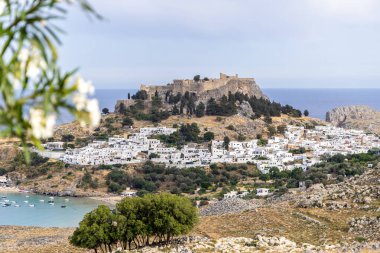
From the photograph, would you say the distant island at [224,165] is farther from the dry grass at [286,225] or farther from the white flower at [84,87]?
the white flower at [84,87]

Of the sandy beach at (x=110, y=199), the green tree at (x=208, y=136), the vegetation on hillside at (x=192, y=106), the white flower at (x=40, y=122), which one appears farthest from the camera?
the vegetation on hillside at (x=192, y=106)

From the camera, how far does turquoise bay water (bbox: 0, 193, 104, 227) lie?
1677 inches

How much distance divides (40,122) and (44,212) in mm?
46011

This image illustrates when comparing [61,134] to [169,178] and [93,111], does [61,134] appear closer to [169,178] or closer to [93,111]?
[169,178]

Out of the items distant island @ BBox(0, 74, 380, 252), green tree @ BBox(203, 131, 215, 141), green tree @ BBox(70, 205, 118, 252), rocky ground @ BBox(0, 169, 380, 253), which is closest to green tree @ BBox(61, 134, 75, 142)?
distant island @ BBox(0, 74, 380, 252)

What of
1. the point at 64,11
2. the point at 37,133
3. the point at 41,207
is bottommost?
the point at 41,207

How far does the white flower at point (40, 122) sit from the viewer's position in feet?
8.98

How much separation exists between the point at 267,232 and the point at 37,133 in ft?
70.8

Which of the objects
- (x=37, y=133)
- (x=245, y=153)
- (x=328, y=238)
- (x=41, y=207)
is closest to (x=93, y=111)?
(x=37, y=133)

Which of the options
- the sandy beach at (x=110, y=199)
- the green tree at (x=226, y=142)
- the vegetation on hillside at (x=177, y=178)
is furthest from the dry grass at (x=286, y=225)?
the green tree at (x=226, y=142)

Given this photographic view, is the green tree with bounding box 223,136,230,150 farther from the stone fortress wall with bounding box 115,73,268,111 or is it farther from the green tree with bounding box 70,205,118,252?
the green tree with bounding box 70,205,118,252

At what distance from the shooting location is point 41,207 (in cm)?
4847

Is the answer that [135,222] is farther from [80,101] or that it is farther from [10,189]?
[10,189]

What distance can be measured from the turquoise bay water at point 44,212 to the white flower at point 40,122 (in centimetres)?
3970
